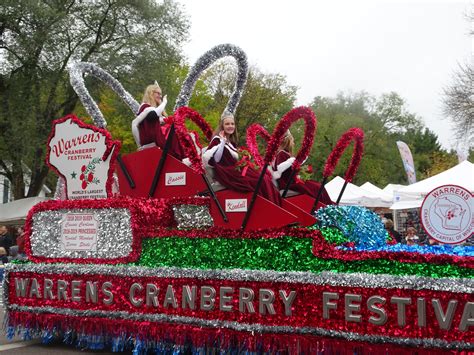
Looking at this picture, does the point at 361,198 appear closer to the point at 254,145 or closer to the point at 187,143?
the point at 254,145

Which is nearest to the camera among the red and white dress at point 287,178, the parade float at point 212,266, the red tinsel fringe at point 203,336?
the parade float at point 212,266

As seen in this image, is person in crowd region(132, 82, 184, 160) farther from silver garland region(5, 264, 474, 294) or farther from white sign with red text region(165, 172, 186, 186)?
silver garland region(5, 264, 474, 294)

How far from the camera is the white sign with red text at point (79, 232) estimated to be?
705cm

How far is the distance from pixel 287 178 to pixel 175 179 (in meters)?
1.42

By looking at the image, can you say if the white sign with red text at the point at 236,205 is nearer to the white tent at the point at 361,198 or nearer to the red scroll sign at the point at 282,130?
the red scroll sign at the point at 282,130

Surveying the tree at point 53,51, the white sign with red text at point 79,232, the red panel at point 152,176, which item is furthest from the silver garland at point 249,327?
the tree at point 53,51

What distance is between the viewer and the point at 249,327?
19.1ft

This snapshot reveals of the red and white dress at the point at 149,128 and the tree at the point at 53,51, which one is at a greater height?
the tree at the point at 53,51

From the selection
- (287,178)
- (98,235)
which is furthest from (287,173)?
(98,235)

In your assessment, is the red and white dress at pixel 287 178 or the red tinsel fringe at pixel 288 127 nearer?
the red tinsel fringe at pixel 288 127

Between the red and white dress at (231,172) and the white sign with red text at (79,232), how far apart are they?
1.69m

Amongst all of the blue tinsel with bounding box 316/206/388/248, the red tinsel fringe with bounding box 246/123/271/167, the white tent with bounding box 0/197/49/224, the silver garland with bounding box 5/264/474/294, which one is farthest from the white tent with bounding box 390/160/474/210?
the white tent with bounding box 0/197/49/224

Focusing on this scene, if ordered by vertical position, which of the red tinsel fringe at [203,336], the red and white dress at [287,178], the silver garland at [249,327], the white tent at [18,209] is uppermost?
the red and white dress at [287,178]

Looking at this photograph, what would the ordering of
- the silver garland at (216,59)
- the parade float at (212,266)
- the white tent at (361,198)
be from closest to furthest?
the parade float at (212,266) → the silver garland at (216,59) → the white tent at (361,198)
